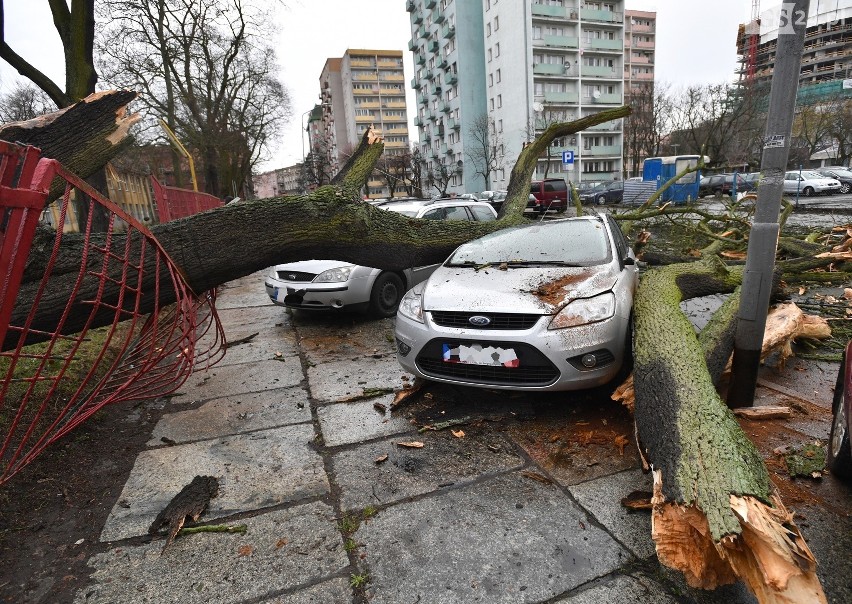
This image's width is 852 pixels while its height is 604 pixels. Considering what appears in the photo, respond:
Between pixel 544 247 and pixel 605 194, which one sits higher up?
pixel 544 247

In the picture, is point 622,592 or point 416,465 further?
point 416,465

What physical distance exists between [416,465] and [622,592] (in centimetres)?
135

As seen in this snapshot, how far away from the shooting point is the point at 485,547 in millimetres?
2209

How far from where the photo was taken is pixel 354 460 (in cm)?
305

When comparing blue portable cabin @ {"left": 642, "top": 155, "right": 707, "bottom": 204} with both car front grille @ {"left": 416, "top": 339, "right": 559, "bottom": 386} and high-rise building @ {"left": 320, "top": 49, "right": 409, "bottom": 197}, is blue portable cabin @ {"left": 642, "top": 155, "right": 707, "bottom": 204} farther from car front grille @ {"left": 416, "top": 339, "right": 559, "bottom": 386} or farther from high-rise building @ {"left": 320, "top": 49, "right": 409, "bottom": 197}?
high-rise building @ {"left": 320, "top": 49, "right": 409, "bottom": 197}

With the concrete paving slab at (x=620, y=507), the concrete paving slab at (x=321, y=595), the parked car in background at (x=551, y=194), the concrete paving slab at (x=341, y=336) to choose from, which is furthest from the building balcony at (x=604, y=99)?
the concrete paving slab at (x=321, y=595)

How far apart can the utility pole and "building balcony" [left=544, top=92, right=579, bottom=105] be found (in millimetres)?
51359

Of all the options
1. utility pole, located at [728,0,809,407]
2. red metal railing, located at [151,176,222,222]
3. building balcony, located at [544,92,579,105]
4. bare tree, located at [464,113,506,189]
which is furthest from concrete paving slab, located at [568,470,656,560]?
building balcony, located at [544,92,579,105]

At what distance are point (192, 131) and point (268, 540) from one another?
28.3m

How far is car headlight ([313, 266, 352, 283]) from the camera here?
239 inches

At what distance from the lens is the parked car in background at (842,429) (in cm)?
213

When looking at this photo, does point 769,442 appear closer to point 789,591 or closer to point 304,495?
point 789,591

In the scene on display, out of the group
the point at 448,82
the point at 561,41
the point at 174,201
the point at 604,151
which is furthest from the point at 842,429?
the point at 448,82

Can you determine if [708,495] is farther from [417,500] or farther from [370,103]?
[370,103]
